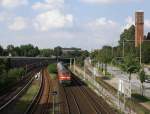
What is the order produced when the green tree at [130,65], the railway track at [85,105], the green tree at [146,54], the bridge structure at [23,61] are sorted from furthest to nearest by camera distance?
the green tree at [146,54]
the bridge structure at [23,61]
the green tree at [130,65]
the railway track at [85,105]

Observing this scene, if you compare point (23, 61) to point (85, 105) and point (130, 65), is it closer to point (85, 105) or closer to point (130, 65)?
point (130, 65)

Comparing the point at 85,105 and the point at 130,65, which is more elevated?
the point at 130,65

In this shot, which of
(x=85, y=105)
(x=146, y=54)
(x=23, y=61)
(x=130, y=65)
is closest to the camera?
(x=85, y=105)

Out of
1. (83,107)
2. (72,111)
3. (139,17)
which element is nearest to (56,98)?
(83,107)

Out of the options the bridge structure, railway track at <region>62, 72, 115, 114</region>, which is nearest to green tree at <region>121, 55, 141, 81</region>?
railway track at <region>62, 72, 115, 114</region>

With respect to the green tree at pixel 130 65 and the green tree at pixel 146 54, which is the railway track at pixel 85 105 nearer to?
the green tree at pixel 130 65

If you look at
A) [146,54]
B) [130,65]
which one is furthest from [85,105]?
[146,54]

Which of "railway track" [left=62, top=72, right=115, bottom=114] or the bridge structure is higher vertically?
the bridge structure

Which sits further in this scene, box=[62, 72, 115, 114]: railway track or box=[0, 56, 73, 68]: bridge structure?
box=[0, 56, 73, 68]: bridge structure

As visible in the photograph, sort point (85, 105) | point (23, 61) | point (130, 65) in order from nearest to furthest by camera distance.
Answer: point (85, 105)
point (130, 65)
point (23, 61)

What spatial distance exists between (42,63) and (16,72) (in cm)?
7638

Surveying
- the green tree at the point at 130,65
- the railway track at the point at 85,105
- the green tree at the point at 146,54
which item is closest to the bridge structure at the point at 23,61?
the green tree at the point at 146,54

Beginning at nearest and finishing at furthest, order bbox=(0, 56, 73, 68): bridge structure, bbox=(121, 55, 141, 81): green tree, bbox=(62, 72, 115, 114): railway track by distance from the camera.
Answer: bbox=(62, 72, 115, 114): railway track → bbox=(121, 55, 141, 81): green tree → bbox=(0, 56, 73, 68): bridge structure

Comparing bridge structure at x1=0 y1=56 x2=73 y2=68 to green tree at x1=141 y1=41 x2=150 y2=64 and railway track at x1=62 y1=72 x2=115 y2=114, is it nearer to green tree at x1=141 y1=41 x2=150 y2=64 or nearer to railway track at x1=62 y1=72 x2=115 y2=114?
green tree at x1=141 y1=41 x2=150 y2=64
